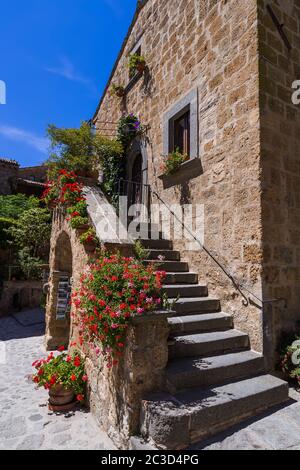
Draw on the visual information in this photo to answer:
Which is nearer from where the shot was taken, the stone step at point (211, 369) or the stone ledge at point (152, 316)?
the stone ledge at point (152, 316)

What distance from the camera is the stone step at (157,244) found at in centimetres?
532

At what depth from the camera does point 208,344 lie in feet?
11.2

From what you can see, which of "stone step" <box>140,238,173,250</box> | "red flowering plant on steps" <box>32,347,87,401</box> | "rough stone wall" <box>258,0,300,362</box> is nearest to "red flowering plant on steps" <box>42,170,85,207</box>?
"stone step" <box>140,238,173,250</box>

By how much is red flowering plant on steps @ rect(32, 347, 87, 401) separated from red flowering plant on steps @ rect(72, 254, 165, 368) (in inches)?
32.8

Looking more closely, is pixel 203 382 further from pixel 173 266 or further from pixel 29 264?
pixel 29 264

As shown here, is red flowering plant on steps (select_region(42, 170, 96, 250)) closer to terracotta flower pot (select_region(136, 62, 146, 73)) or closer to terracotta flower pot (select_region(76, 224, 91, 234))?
terracotta flower pot (select_region(76, 224, 91, 234))

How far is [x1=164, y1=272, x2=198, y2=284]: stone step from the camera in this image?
180 inches

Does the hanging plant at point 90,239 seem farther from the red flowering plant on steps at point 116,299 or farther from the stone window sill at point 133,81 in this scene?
the stone window sill at point 133,81

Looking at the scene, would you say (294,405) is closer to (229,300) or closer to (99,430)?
(229,300)

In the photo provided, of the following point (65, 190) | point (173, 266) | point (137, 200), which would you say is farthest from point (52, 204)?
point (173, 266)

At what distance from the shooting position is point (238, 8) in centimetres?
432

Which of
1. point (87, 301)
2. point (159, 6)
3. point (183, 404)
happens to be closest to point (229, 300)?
point (183, 404)

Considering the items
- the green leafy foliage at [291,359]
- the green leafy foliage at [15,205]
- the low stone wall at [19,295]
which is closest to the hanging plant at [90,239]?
the green leafy foliage at [291,359]

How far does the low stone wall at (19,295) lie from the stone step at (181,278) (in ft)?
28.4
